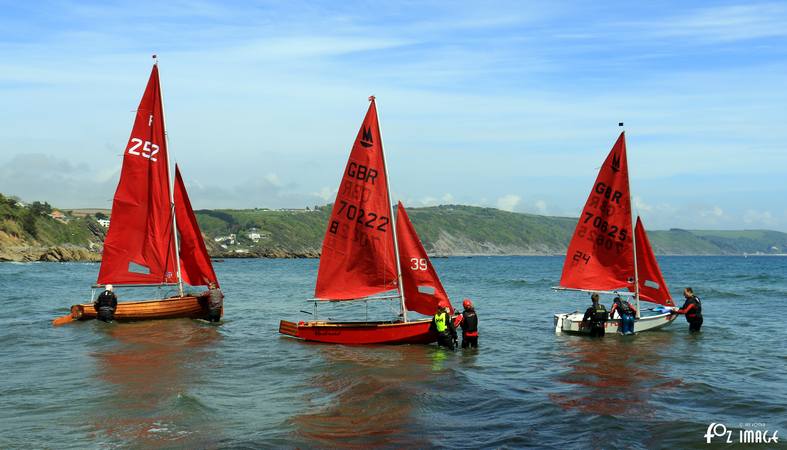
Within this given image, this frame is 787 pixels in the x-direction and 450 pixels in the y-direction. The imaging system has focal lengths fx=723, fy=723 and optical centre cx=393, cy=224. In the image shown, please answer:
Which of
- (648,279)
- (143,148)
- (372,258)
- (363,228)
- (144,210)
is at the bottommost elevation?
(648,279)

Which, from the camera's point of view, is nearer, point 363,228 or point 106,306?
point 363,228

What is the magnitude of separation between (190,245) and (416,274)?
14.6m

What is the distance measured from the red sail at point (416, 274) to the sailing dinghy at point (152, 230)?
12872 mm

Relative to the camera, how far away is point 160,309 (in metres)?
35.8

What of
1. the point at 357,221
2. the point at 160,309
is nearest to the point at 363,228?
the point at 357,221

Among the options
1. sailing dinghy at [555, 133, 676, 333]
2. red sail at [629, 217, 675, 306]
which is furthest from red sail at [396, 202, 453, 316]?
red sail at [629, 217, 675, 306]

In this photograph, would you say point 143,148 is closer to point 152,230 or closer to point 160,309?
point 152,230

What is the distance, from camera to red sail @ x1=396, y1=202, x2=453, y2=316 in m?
28.0

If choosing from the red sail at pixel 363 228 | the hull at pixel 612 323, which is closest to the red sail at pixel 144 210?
the red sail at pixel 363 228

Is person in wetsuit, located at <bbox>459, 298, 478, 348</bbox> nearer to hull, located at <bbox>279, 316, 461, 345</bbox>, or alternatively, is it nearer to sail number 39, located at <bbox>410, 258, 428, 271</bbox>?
hull, located at <bbox>279, 316, 461, 345</bbox>

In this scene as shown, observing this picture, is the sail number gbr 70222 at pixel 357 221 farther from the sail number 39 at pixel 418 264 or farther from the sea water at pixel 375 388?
the sea water at pixel 375 388

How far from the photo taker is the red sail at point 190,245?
122 ft

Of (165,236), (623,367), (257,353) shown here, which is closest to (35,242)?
(165,236)

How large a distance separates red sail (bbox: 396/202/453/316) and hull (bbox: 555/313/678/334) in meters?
8.08
